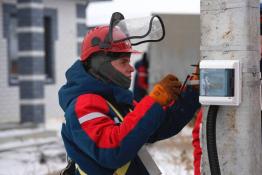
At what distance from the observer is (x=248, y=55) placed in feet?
6.79

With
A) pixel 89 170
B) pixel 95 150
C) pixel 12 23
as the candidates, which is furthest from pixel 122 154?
pixel 12 23

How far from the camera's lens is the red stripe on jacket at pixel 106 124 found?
2328mm

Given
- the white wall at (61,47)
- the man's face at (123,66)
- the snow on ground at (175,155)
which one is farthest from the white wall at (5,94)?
the man's face at (123,66)

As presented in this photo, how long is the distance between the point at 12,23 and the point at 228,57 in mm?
10914

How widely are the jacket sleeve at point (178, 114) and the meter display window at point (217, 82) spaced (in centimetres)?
64

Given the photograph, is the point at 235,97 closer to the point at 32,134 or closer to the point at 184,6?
the point at 32,134

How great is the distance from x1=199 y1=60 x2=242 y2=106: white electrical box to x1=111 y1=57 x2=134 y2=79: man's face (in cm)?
68

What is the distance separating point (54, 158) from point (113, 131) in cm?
676

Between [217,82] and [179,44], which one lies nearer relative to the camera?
[217,82]

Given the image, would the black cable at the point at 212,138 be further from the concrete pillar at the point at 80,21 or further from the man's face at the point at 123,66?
the concrete pillar at the point at 80,21

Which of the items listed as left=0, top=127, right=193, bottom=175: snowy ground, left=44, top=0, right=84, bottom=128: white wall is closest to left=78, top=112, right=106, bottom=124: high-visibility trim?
left=0, top=127, right=193, bottom=175: snowy ground

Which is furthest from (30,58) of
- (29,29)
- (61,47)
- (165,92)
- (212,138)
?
(212,138)

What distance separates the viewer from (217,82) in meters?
2.05

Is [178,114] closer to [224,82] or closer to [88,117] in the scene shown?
[88,117]
